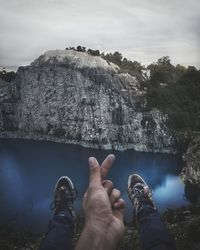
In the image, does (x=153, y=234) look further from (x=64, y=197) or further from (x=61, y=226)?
(x=64, y=197)

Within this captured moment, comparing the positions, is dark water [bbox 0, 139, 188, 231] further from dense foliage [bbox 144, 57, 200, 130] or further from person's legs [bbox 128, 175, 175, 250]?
person's legs [bbox 128, 175, 175, 250]

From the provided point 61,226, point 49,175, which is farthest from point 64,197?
point 49,175

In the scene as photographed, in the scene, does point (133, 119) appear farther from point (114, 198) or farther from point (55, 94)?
point (114, 198)

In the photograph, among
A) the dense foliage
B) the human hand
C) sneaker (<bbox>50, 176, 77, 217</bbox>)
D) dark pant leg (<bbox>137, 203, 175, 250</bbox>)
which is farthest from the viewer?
the dense foliage

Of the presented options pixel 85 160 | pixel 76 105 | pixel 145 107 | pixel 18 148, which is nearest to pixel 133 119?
pixel 145 107

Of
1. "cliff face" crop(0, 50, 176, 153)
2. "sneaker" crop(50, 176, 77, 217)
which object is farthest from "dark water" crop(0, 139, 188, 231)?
"sneaker" crop(50, 176, 77, 217)
